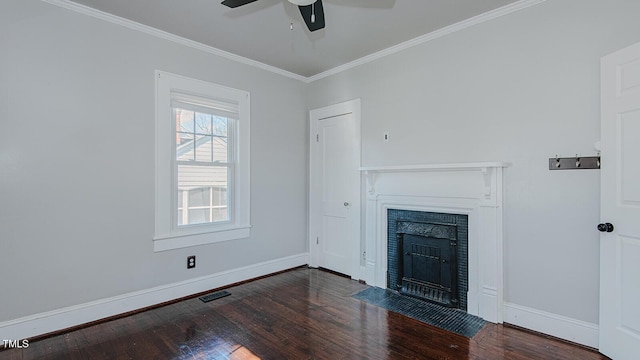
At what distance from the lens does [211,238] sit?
3.40 m

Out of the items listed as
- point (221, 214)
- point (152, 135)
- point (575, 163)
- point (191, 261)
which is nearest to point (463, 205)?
point (575, 163)

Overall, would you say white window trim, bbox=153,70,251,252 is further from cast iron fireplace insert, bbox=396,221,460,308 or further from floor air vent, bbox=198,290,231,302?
cast iron fireplace insert, bbox=396,221,460,308

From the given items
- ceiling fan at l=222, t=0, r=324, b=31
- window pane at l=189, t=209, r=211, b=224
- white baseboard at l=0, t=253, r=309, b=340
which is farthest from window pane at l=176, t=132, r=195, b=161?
ceiling fan at l=222, t=0, r=324, b=31

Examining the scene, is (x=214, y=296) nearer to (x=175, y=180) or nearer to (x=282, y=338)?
(x=282, y=338)

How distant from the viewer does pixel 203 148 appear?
3398 mm

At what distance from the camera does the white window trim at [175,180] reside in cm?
302

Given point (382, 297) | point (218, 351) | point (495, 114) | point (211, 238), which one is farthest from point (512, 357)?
point (211, 238)

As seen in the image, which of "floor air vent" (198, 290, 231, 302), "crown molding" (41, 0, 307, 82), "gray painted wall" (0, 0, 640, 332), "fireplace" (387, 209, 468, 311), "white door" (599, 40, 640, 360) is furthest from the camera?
"floor air vent" (198, 290, 231, 302)

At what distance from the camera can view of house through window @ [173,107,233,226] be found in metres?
3.23

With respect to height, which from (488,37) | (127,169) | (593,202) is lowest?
(593,202)

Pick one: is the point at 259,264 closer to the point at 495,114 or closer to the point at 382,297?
the point at 382,297

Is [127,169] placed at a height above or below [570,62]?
below

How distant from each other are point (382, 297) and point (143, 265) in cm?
244

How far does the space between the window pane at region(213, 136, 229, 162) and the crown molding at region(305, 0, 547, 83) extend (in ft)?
5.51
